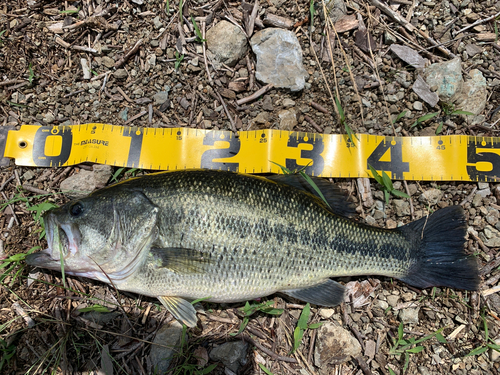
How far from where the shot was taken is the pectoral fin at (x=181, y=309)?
3.18 metres

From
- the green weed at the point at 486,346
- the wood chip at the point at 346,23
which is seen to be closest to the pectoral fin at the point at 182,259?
the green weed at the point at 486,346

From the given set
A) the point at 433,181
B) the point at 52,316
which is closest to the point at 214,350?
the point at 52,316

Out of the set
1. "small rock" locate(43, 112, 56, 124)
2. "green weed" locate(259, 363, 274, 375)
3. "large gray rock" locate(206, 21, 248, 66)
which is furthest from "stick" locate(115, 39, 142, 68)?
"green weed" locate(259, 363, 274, 375)

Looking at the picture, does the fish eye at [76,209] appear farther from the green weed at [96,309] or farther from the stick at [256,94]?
the stick at [256,94]

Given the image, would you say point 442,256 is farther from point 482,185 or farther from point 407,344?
point 482,185

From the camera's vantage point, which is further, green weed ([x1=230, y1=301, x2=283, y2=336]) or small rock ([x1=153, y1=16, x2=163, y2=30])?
small rock ([x1=153, y1=16, x2=163, y2=30])

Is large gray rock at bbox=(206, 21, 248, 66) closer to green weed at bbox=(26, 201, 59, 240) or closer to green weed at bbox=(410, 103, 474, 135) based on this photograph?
green weed at bbox=(410, 103, 474, 135)

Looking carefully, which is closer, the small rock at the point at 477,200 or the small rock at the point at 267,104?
the small rock at the point at 477,200

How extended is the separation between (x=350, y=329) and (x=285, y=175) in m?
1.92

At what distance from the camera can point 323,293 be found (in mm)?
3346

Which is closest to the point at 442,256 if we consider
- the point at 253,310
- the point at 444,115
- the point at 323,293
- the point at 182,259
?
the point at 323,293

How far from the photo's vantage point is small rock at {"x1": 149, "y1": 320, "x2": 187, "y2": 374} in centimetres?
322

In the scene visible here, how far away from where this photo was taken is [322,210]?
128 inches

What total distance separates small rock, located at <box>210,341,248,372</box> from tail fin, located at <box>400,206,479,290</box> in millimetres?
1953
